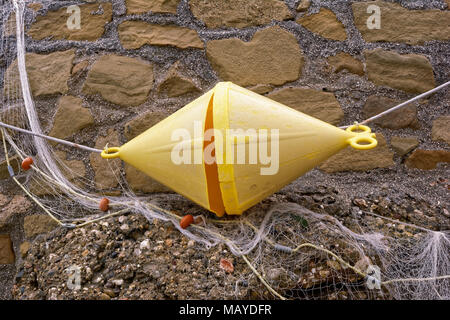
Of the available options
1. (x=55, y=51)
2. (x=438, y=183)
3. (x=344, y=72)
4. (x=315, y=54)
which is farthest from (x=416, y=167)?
(x=55, y=51)

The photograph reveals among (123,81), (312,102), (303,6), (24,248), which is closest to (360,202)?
(312,102)

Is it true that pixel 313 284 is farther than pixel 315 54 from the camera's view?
No

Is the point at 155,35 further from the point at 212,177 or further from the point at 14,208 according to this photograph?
the point at 14,208

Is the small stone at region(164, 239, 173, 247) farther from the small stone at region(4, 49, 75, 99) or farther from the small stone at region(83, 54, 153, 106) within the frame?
the small stone at region(4, 49, 75, 99)

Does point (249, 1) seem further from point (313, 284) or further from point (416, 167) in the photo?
point (313, 284)

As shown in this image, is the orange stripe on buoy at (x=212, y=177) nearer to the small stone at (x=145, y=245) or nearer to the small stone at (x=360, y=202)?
the small stone at (x=145, y=245)

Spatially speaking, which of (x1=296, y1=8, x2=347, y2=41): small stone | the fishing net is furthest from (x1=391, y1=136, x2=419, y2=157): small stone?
(x1=296, y1=8, x2=347, y2=41): small stone

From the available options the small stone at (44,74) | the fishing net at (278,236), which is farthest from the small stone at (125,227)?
the small stone at (44,74)
